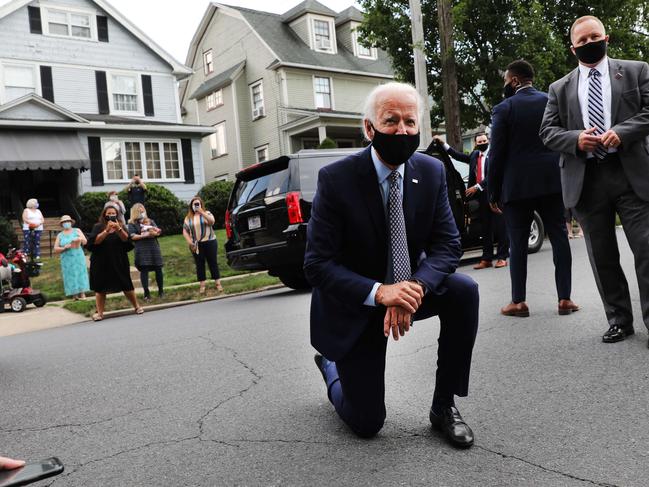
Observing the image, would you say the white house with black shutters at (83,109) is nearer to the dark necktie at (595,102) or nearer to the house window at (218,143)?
the house window at (218,143)

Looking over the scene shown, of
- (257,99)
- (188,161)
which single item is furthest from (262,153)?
(188,161)

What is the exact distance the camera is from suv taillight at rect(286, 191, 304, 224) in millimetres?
8602

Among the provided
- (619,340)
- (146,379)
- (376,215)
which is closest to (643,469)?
(376,215)

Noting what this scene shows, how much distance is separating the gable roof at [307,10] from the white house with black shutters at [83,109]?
7793mm

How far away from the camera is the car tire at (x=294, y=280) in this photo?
9961 millimetres

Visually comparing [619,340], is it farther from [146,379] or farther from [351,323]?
[146,379]

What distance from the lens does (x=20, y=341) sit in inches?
314

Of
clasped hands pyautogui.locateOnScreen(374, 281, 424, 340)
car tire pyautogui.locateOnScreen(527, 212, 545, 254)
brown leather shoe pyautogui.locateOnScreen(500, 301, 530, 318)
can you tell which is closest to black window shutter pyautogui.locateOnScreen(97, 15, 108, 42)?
car tire pyautogui.locateOnScreen(527, 212, 545, 254)

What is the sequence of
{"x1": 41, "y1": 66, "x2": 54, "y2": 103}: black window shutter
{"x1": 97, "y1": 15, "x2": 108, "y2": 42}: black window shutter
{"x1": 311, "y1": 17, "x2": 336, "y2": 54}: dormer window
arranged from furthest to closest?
1. {"x1": 311, "y1": 17, "x2": 336, "y2": 54}: dormer window
2. {"x1": 97, "y1": 15, "x2": 108, "y2": 42}: black window shutter
3. {"x1": 41, "y1": 66, "x2": 54, "y2": 103}: black window shutter

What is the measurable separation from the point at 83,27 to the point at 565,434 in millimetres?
26877

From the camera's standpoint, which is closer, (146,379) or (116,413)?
(116,413)

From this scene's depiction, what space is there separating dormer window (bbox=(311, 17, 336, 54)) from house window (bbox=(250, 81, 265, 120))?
136 inches

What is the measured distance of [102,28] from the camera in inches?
1032

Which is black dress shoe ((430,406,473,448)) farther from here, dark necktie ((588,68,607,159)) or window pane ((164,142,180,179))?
window pane ((164,142,180,179))
